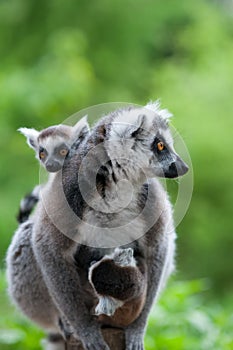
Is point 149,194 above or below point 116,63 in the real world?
below

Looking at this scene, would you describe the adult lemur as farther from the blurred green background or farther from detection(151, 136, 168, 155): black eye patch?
the blurred green background

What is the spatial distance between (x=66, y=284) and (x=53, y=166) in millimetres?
532

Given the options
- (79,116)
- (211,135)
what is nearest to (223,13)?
(211,135)

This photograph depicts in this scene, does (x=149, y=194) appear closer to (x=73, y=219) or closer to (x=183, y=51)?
(x=73, y=219)

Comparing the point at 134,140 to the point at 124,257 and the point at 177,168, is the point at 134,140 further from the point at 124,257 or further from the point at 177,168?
the point at 124,257

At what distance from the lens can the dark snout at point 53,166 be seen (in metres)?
3.43

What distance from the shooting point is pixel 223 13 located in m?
10.4

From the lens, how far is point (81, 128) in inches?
133

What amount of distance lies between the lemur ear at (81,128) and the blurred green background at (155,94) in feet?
3.03

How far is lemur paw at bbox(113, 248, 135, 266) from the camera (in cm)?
307

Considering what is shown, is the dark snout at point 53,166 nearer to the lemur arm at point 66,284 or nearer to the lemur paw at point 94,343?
the lemur arm at point 66,284

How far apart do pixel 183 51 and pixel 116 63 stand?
2.94 ft

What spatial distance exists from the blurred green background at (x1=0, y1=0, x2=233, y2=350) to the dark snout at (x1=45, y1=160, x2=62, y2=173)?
3.11ft

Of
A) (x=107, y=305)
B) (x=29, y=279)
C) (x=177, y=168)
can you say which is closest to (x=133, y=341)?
(x=107, y=305)
